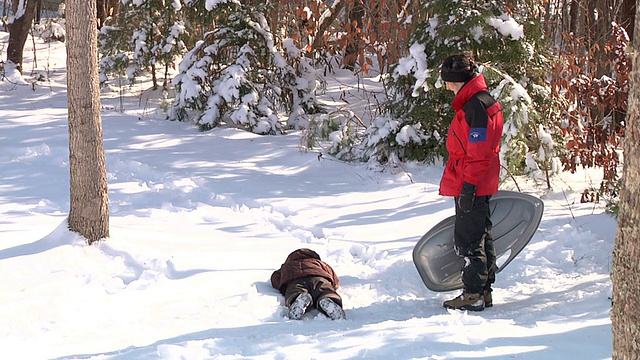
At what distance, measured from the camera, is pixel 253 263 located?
632cm

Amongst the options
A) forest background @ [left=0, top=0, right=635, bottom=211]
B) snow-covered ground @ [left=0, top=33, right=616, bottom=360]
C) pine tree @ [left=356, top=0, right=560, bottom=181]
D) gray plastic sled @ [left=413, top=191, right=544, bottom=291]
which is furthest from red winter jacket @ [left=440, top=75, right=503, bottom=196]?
pine tree @ [left=356, top=0, right=560, bottom=181]

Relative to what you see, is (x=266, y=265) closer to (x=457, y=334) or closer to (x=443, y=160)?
(x=457, y=334)

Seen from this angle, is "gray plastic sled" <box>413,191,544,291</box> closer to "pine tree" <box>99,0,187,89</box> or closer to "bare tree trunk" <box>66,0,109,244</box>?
"bare tree trunk" <box>66,0,109,244</box>

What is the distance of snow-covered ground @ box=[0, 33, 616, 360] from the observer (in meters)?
4.30

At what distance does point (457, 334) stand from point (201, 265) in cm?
267

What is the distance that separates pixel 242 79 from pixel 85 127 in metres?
5.87

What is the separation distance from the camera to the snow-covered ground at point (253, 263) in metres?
4.30

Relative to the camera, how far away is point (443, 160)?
963cm

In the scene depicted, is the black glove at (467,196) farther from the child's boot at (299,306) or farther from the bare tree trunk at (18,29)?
the bare tree trunk at (18,29)

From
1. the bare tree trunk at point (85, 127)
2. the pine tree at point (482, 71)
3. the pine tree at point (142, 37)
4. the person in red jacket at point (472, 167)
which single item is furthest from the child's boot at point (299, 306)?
the pine tree at point (142, 37)

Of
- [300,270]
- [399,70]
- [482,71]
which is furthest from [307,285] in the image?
[399,70]

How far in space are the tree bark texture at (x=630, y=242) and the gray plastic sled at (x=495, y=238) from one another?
9.05 feet

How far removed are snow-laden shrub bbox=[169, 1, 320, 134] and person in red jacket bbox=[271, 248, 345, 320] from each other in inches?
254

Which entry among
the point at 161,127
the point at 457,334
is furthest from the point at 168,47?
the point at 457,334
